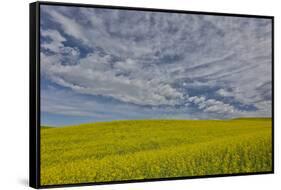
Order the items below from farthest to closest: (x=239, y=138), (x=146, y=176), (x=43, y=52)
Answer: (x=239, y=138) < (x=146, y=176) < (x=43, y=52)

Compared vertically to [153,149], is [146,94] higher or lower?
higher

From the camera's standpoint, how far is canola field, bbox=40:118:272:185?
8.27 meters

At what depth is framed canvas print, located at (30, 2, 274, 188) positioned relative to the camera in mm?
8180

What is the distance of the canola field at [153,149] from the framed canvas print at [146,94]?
13 millimetres

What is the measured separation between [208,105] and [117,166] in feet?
4.92

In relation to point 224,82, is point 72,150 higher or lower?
lower

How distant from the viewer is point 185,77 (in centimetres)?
897

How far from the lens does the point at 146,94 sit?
8.70m

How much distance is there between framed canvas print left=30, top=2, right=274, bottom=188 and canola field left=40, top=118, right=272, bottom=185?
0.01 m

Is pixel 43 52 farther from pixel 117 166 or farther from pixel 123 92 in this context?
pixel 117 166

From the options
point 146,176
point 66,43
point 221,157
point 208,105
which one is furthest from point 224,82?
point 66,43

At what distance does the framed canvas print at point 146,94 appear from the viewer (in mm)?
8180

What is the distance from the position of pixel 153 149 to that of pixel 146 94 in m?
0.71

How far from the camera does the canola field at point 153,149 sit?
8.27 m
